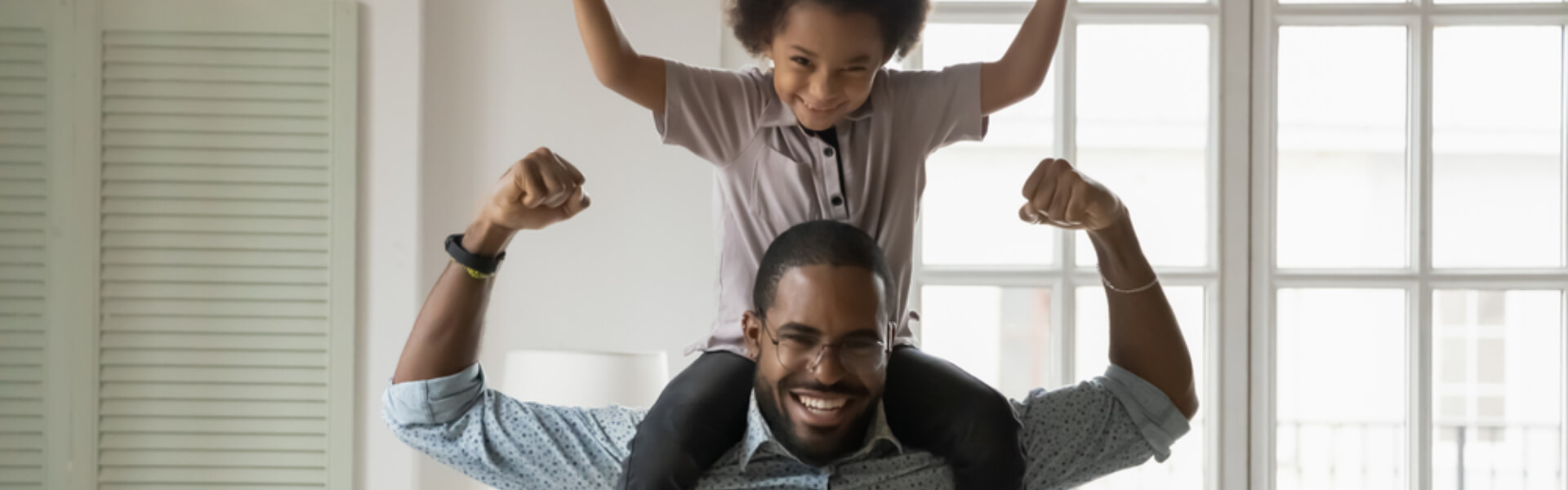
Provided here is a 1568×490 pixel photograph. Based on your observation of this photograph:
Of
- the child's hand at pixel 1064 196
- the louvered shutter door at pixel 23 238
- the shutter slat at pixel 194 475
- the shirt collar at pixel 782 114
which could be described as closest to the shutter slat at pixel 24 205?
the louvered shutter door at pixel 23 238

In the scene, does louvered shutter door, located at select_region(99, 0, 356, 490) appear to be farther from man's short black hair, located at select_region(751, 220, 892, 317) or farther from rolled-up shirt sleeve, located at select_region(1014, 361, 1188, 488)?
rolled-up shirt sleeve, located at select_region(1014, 361, 1188, 488)

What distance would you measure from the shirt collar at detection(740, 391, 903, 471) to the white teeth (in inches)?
2.4

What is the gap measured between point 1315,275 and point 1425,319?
0.28m

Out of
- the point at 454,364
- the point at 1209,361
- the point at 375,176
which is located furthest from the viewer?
the point at 1209,361

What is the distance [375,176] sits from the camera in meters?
2.52

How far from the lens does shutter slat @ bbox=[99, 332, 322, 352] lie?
8.39 ft

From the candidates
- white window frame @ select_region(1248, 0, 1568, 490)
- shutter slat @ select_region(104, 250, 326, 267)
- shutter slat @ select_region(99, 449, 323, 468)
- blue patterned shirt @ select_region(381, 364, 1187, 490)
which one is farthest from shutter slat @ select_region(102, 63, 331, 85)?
white window frame @ select_region(1248, 0, 1568, 490)

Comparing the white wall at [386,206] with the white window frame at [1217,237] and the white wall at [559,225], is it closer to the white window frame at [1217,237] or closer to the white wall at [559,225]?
the white wall at [559,225]

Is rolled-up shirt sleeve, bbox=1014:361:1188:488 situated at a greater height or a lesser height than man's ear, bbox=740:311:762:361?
lesser

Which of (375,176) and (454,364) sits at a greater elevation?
(375,176)

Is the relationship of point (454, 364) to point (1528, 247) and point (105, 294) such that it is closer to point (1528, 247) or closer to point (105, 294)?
point (105, 294)

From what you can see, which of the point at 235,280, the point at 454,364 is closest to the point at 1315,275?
the point at 454,364

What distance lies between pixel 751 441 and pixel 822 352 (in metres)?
0.17

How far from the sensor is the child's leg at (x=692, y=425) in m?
1.35
